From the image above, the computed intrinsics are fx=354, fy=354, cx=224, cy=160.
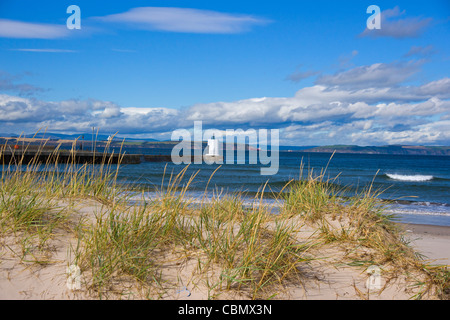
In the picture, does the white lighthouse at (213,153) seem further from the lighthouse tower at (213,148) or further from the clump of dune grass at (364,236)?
the clump of dune grass at (364,236)

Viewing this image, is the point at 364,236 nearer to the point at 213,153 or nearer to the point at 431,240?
the point at 431,240

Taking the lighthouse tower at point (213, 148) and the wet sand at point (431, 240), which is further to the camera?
the lighthouse tower at point (213, 148)

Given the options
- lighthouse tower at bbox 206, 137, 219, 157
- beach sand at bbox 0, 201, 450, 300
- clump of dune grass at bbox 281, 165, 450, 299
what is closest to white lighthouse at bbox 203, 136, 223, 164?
lighthouse tower at bbox 206, 137, 219, 157

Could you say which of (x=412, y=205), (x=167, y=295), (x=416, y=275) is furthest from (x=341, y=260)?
(x=412, y=205)

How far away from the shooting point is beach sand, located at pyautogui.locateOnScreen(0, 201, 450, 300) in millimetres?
2945

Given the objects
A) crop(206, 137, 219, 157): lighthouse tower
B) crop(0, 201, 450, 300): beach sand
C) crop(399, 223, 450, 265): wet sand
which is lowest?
crop(399, 223, 450, 265): wet sand

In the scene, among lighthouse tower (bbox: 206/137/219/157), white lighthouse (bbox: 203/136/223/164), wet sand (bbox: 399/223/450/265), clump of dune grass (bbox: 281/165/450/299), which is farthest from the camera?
lighthouse tower (bbox: 206/137/219/157)

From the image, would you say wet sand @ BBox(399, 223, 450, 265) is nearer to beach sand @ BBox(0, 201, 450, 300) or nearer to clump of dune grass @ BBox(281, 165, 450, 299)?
clump of dune grass @ BBox(281, 165, 450, 299)

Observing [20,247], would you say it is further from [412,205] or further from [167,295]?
[412,205]

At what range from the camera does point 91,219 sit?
4.20 metres

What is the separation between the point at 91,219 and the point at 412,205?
14025 millimetres

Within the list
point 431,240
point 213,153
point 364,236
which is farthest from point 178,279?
point 213,153

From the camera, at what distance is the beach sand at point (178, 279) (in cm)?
295

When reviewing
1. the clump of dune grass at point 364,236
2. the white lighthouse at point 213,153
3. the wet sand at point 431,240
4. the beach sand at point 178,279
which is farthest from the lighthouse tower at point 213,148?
the beach sand at point 178,279
